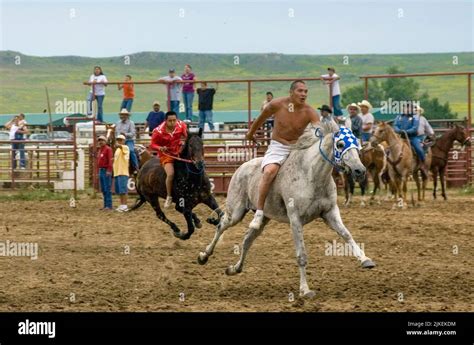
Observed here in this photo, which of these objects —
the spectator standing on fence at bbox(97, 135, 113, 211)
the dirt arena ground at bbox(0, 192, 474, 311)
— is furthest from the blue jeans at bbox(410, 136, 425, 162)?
the spectator standing on fence at bbox(97, 135, 113, 211)

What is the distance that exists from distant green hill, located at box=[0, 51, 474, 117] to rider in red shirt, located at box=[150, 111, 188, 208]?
8266cm

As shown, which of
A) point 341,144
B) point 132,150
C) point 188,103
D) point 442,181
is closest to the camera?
point 341,144

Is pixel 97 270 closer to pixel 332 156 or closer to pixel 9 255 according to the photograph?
pixel 9 255

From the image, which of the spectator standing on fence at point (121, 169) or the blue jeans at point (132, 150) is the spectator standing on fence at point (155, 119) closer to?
the blue jeans at point (132, 150)

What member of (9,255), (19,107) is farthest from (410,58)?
(9,255)

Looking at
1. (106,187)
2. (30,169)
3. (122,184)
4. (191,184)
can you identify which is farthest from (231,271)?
(30,169)

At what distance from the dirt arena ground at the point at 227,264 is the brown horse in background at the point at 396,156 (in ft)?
9.07

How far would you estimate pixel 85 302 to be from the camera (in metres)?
10.8

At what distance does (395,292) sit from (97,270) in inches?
157

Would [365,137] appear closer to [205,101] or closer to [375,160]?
[375,160]

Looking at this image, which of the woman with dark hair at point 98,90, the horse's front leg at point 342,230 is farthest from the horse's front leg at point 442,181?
the horse's front leg at point 342,230

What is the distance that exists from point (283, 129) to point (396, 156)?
11251mm

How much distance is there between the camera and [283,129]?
1180cm

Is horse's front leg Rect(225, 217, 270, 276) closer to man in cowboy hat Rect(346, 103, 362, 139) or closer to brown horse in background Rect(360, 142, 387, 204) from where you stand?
brown horse in background Rect(360, 142, 387, 204)
